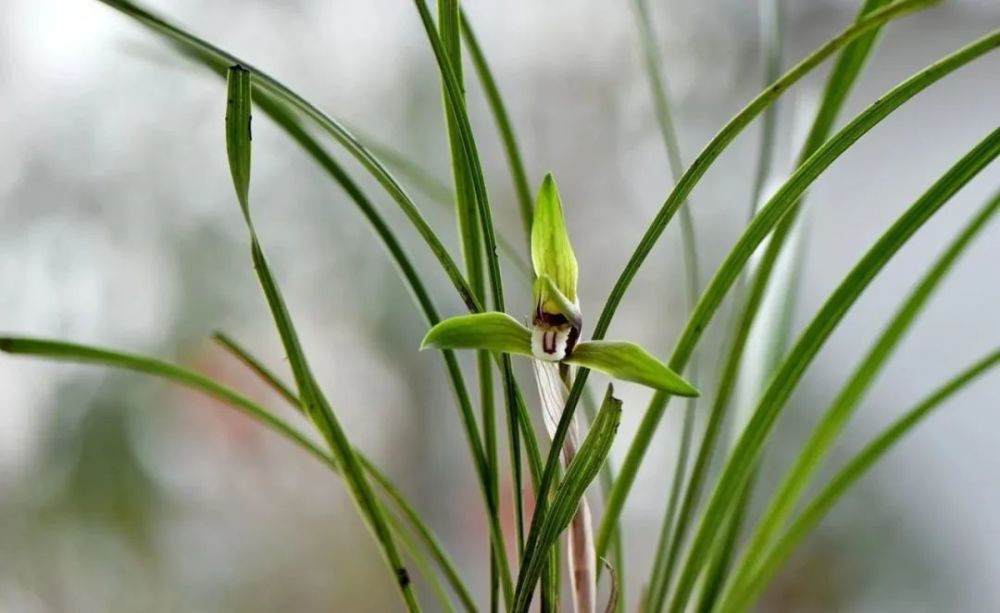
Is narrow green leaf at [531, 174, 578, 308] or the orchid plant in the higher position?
narrow green leaf at [531, 174, 578, 308]

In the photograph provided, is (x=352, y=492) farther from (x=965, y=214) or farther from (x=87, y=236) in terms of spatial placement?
(x=965, y=214)

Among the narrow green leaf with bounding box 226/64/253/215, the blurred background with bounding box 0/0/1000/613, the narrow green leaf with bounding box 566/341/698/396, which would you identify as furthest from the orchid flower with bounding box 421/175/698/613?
the blurred background with bounding box 0/0/1000/613

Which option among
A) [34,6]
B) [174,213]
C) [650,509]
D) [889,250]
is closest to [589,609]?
[889,250]

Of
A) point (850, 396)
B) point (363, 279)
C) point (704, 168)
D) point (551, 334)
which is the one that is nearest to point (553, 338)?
point (551, 334)

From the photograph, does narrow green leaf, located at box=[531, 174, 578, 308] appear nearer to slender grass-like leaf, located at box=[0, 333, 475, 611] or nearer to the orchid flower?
the orchid flower

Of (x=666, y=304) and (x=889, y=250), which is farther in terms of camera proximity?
(x=666, y=304)

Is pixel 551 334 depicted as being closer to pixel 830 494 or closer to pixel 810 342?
pixel 810 342
